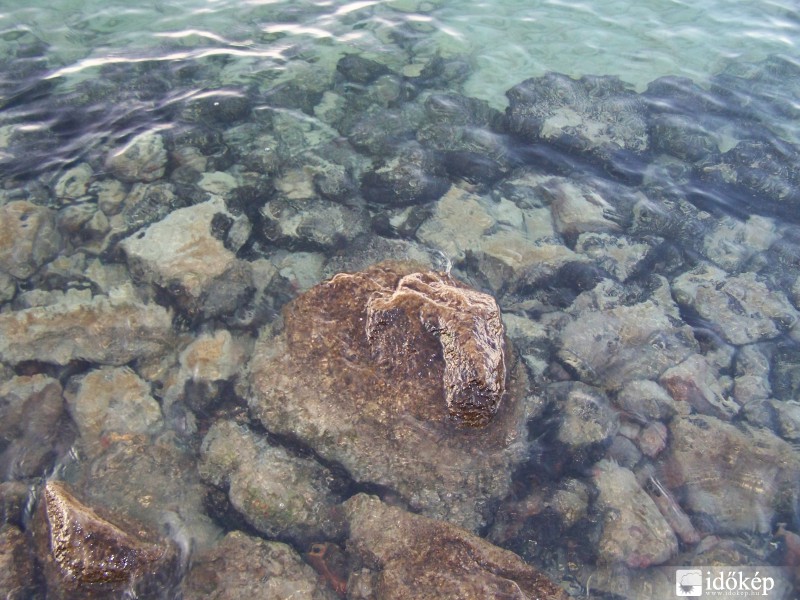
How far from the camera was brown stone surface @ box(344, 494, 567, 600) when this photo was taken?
4.55 m

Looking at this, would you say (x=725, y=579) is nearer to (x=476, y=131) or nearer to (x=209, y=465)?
(x=209, y=465)

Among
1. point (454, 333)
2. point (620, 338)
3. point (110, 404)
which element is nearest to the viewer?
point (454, 333)

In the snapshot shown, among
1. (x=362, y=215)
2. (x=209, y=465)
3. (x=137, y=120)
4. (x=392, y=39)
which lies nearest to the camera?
(x=209, y=465)

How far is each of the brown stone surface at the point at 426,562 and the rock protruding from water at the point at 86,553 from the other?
1.77 metres

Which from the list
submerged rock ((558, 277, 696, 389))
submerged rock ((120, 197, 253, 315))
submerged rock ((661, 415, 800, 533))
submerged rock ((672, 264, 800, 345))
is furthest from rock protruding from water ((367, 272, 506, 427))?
submerged rock ((672, 264, 800, 345))

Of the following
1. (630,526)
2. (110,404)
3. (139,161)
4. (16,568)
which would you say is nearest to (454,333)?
(630,526)

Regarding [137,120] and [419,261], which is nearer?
[419,261]

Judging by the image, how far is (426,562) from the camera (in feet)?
15.6

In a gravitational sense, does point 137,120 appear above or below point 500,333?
above

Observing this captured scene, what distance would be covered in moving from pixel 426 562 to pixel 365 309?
7.94 feet

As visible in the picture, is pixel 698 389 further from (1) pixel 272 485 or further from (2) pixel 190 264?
(2) pixel 190 264

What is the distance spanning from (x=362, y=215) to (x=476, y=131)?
8.64 feet

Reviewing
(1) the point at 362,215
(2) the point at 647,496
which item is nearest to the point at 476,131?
(1) the point at 362,215

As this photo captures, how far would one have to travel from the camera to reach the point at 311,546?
5.08m
